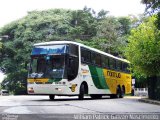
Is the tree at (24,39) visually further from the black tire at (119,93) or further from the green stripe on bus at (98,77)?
the green stripe on bus at (98,77)

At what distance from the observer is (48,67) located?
24.0 metres

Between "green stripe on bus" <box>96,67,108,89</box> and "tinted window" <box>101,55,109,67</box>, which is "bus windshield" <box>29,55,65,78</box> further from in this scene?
"tinted window" <box>101,55,109,67</box>

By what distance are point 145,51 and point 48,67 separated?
739 centimetres

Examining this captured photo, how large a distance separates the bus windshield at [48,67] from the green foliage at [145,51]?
6635mm

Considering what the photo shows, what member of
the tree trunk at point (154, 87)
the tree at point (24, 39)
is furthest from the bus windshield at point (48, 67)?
the tree at point (24, 39)

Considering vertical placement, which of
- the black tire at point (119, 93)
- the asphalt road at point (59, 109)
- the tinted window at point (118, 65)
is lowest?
the asphalt road at point (59, 109)

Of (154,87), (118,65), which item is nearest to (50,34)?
(118,65)

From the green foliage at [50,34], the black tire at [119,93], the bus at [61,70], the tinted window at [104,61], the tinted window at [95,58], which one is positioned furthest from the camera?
the green foliage at [50,34]

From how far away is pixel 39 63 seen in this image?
2441 cm

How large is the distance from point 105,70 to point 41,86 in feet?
26.5

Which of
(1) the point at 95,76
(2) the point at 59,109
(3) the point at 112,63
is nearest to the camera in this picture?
(2) the point at 59,109

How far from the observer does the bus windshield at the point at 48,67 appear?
78.2 feet

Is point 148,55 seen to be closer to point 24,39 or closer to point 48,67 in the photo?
point 48,67

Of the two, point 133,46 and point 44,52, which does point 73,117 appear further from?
point 133,46
